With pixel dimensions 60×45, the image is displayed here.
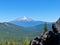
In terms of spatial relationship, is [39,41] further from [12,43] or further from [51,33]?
[12,43]

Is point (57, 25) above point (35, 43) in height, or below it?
above

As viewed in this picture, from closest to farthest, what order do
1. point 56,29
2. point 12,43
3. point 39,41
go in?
point 39,41
point 56,29
point 12,43

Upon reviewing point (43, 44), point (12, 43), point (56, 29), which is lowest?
point (12, 43)

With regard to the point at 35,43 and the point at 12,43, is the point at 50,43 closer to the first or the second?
the point at 35,43

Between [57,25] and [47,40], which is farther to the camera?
[57,25]

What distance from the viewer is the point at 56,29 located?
22375 millimetres

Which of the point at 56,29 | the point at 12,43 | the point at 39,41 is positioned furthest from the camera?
the point at 12,43

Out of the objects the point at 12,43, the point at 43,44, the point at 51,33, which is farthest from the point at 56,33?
the point at 12,43

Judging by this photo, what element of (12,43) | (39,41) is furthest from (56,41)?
Result: (12,43)

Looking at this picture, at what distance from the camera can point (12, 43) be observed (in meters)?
97.4

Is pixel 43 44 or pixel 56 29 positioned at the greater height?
pixel 56 29

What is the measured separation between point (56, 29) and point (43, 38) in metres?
2.26

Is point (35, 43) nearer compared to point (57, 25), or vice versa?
point (35, 43)

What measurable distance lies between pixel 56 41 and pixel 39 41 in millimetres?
1817
